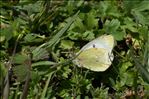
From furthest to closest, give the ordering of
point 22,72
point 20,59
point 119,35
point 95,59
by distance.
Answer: point 119,35 → point 95,59 → point 20,59 → point 22,72

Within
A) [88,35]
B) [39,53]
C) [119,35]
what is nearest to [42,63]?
[39,53]

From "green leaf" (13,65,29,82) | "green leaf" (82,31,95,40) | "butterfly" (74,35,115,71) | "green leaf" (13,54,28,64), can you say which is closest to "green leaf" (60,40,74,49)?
"green leaf" (82,31,95,40)

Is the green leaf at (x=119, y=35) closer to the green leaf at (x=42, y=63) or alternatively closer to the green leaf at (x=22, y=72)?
the green leaf at (x=42, y=63)

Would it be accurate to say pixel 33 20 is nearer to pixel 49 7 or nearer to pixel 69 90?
pixel 49 7

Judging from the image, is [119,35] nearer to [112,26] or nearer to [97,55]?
[112,26]

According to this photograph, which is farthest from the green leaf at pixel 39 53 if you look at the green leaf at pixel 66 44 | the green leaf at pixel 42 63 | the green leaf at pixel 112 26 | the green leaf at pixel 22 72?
the green leaf at pixel 112 26

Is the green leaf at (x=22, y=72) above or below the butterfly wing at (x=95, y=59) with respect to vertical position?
above

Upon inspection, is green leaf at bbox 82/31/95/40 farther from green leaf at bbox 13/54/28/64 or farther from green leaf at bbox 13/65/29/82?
green leaf at bbox 13/65/29/82

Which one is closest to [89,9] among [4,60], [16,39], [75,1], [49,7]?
[75,1]
